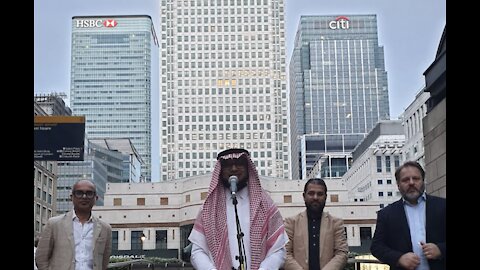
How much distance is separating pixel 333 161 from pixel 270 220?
136 metres

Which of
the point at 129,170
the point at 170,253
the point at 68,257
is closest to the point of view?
the point at 68,257

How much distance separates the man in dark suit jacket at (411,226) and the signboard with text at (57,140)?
589 inches

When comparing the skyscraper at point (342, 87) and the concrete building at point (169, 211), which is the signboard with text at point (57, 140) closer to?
the concrete building at point (169, 211)

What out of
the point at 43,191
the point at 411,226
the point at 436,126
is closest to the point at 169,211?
the point at 43,191

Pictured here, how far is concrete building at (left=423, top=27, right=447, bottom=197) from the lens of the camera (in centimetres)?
1014

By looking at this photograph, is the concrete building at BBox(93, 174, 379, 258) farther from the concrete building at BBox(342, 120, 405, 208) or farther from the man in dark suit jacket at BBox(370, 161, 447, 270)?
the man in dark suit jacket at BBox(370, 161, 447, 270)

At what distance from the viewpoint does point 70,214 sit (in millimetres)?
5148

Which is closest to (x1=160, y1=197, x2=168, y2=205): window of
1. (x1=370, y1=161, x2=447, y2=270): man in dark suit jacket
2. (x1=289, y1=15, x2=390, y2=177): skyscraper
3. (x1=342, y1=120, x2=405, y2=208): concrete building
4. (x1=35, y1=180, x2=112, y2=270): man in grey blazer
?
(x1=342, y1=120, x2=405, y2=208): concrete building

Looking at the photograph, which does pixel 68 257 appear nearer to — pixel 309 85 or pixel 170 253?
pixel 170 253

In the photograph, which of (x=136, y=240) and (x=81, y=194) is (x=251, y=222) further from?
(x=136, y=240)

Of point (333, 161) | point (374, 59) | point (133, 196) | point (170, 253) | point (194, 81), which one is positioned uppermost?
point (374, 59)

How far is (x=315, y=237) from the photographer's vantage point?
506 centimetres

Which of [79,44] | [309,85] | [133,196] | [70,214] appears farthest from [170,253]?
[79,44]

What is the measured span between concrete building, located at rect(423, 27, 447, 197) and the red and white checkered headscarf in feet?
20.2
